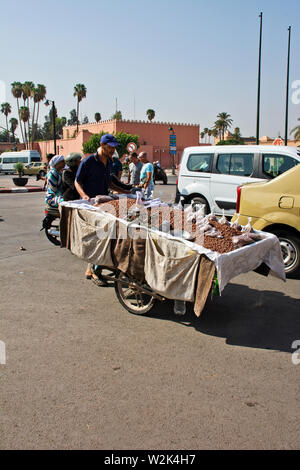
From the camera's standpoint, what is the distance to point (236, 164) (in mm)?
9492

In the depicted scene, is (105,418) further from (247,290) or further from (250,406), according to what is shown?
(247,290)

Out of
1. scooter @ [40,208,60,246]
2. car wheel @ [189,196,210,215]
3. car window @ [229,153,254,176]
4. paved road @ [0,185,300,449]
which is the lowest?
paved road @ [0,185,300,449]

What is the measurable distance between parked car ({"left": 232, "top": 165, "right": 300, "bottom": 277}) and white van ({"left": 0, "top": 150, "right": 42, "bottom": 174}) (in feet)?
145

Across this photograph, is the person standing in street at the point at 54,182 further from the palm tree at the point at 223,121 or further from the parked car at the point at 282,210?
the palm tree at the point at 223,121

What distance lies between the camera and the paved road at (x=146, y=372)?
2729 millimetres

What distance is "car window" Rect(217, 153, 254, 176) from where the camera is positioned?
30.2 feet

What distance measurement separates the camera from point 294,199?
6.09 metres

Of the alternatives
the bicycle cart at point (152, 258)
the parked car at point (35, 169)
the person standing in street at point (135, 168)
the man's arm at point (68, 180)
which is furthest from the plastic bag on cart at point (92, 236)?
the parked car at point (35, 169)

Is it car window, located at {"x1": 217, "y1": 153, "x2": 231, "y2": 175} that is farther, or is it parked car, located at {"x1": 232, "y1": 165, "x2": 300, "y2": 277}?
car window, located at {"x1": 217, "y1": 153, "x2": 231, "y2": 175}

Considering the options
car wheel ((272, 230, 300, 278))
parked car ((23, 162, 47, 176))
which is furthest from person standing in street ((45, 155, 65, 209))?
parked car ((23, 162, 47, 176))

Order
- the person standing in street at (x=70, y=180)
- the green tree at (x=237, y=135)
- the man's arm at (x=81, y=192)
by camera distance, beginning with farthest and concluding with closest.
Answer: the green tree at (x=237, y=135) < the person standing in street at (x=70, y=180) < the man's arm at (x=81, y=192)

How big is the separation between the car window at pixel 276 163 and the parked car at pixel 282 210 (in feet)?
7.76

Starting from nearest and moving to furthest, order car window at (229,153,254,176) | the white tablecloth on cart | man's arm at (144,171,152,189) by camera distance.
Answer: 1. the white tablecloth on cart
2. car window at (229,153,254,176)
3. man's arm at (144,171,152,189)

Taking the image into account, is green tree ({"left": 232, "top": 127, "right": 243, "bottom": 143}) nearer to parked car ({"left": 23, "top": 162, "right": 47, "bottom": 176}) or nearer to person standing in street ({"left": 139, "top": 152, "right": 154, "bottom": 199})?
parked car ({"left": 23, "top": 162, "right": 47, "bottom": 176})
